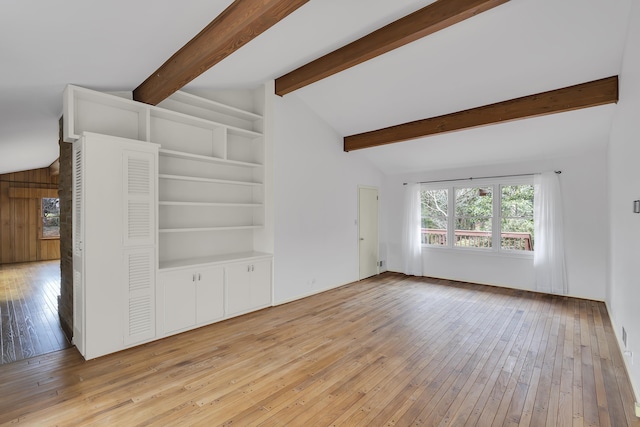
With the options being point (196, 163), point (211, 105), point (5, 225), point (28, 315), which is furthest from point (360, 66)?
point (5, 225)

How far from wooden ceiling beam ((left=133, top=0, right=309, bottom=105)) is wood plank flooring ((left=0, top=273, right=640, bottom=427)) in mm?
2724

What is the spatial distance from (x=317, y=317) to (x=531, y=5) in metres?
4.13

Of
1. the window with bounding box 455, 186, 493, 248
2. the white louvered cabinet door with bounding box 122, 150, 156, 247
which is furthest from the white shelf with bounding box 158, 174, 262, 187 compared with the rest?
the window with bounding box 455, 186, 493, 248

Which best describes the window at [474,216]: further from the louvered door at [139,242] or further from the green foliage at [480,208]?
the louvered door at [139,242]

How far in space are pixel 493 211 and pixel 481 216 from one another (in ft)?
0.79

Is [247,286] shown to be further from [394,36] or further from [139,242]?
[394,36]

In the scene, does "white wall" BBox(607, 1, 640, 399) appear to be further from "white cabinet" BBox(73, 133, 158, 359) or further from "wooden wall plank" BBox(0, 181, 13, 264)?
"wooden wall plank" BBox(0, 181, 13, 264)

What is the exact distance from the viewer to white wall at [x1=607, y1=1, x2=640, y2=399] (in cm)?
234

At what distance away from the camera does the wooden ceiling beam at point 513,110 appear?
353 cm

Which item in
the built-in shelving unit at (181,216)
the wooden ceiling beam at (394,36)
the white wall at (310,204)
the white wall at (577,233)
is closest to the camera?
the wooden ceiling beam at (394,36)

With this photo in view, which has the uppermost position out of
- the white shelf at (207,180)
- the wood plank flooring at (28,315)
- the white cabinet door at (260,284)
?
the white shelf at (207,180)

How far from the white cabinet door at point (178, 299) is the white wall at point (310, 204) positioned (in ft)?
4.33

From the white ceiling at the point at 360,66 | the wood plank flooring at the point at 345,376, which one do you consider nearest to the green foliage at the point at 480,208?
the white ceiling at the point at 360,66

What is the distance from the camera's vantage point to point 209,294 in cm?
379
